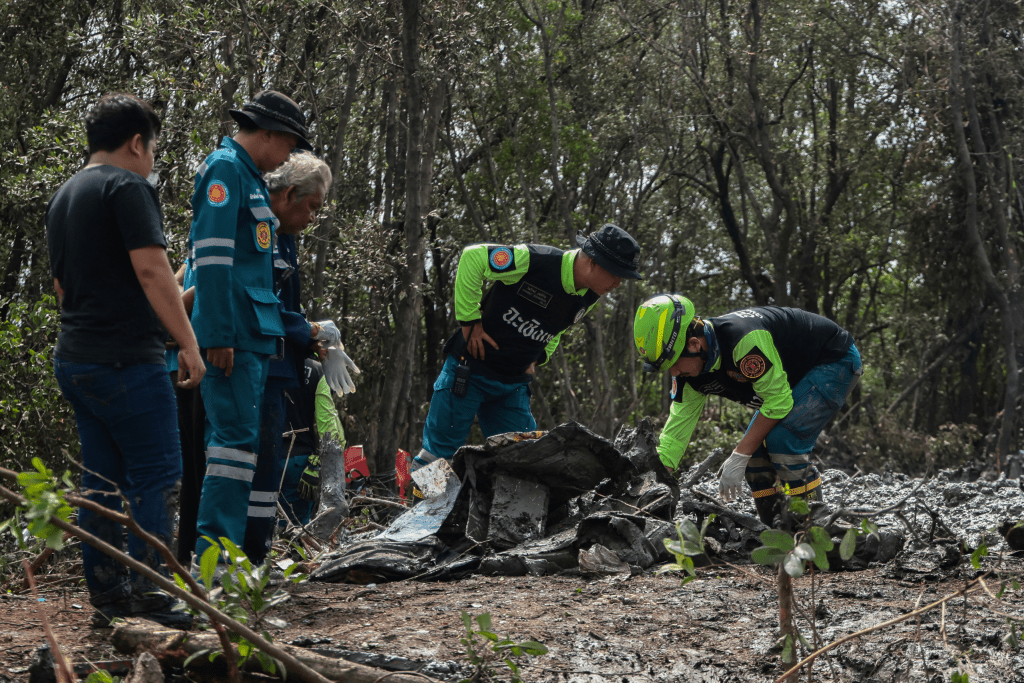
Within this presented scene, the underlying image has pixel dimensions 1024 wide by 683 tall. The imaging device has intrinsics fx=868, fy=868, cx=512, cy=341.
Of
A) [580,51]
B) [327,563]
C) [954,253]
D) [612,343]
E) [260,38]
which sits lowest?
[327,563]

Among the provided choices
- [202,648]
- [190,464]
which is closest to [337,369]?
[190,464]

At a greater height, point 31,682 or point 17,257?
point 17,257

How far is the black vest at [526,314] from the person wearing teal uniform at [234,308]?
181cm

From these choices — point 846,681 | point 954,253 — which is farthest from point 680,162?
point 846,681

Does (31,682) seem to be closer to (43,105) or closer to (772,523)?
(772,523)

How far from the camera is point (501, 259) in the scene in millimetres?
5020

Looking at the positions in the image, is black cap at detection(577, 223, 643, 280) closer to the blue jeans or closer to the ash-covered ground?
the ash-covered ground

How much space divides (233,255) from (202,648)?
170cm

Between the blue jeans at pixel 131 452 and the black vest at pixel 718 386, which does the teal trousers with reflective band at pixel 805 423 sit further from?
the blue jeans at pixel 131 452

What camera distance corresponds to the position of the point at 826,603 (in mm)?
3369

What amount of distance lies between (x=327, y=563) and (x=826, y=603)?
2.22 metres

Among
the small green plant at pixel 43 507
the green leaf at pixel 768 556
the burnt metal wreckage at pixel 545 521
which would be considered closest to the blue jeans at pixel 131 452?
the burnt metal wreckage at pixel 545 521

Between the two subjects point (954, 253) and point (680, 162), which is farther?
point (680, 162)

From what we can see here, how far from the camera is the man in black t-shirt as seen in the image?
2912 millimetres
